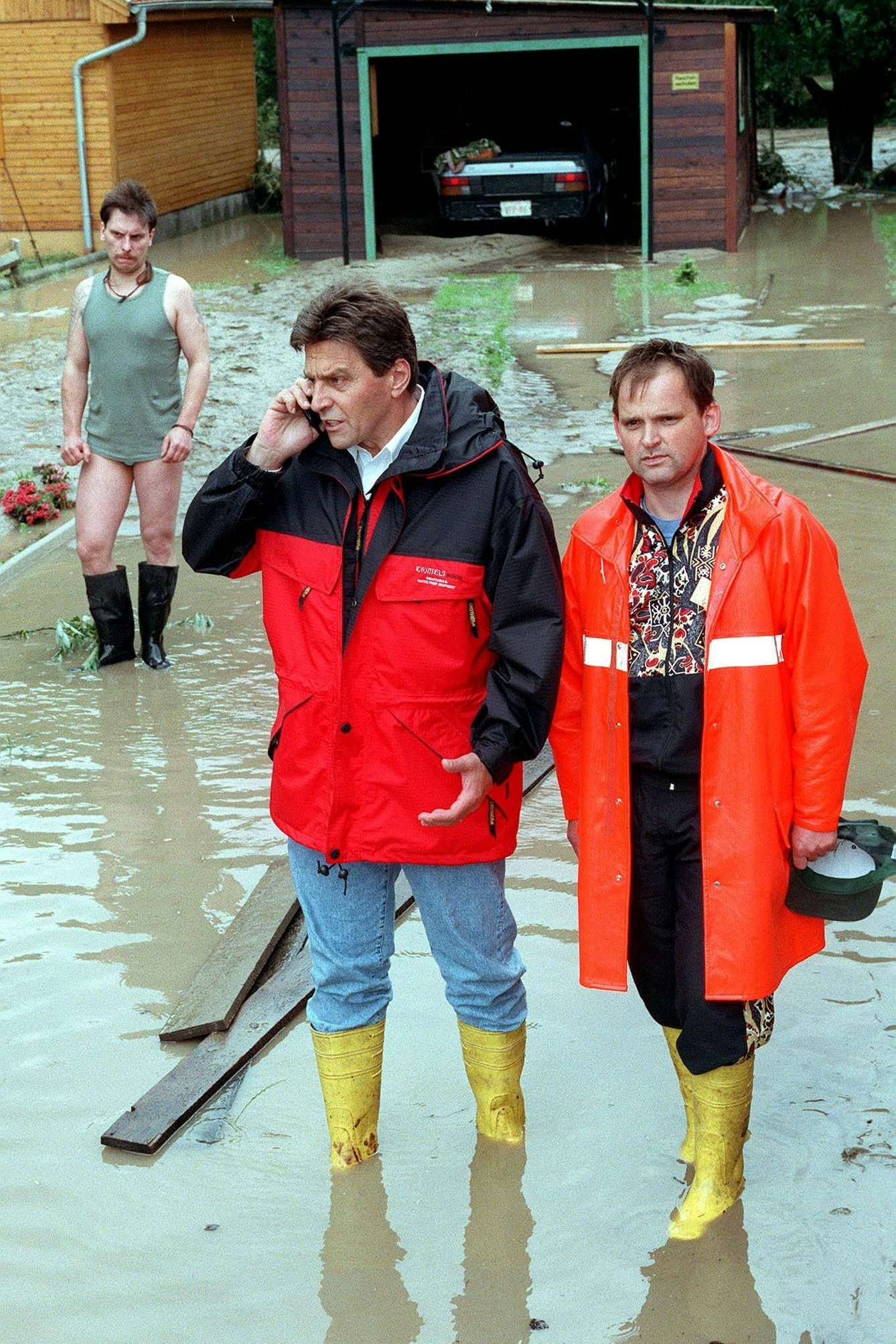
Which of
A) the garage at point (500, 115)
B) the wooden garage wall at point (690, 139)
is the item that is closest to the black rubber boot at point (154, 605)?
the wooden garage wall at point (690, 139)

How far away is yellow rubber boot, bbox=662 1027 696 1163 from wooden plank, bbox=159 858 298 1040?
1.21 metres

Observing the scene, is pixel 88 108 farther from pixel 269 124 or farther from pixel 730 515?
pixel 730 515

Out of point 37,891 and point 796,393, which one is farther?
point 796,393

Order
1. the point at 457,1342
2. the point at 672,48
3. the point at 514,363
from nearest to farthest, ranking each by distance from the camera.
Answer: the point at 457,1342
the point at 514,363
the point at 672,48

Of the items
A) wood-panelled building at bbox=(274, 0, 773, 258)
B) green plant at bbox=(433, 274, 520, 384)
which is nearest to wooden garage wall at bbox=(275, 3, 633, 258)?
wood-panelled building at bbox=(274, 0, 773, 258)

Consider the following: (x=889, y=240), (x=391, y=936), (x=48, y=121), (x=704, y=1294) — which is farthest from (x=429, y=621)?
(x=48, y=121)

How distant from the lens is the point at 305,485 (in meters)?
3.29

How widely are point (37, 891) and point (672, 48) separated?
16.7m

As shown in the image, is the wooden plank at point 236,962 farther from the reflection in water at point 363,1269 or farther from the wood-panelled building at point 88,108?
the wood-panelled building at point 88,108

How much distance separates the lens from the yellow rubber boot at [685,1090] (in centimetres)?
340

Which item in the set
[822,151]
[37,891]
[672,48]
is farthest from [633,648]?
[822,151]

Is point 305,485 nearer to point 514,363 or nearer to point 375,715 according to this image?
point 375,715

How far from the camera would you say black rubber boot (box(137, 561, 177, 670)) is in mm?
6816

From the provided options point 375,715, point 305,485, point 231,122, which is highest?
point 231,122
